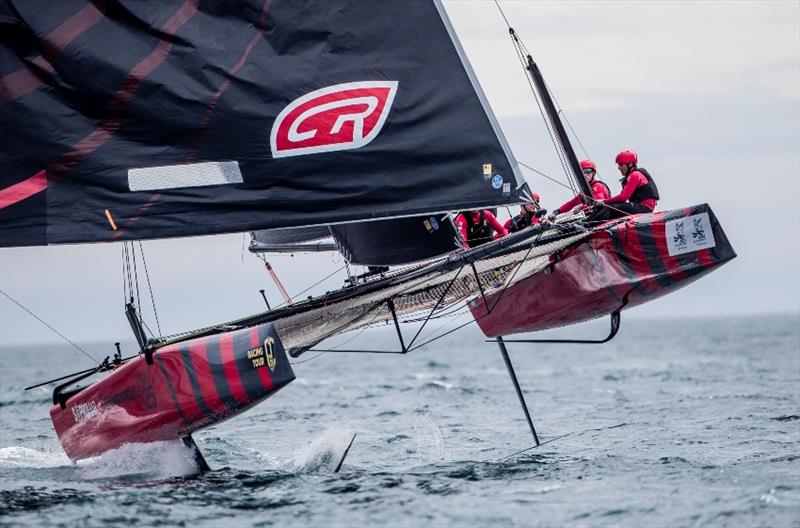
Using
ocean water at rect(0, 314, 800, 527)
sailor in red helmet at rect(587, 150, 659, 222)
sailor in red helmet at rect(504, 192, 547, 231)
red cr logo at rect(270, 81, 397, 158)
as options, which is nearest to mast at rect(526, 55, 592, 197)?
sailor in red helmet at rect(587, 150, 659, 222)

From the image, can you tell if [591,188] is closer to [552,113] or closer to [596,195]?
[596,195]

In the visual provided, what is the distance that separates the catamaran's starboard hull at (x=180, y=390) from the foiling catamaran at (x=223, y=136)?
15 millimetres

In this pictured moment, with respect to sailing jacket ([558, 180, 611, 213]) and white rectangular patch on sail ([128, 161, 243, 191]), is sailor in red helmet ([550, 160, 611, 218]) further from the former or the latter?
white rectangular patch on sail ([128, 161, 243, 191])

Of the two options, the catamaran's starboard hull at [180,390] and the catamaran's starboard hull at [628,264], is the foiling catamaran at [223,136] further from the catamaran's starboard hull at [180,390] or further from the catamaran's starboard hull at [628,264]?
the catamaran's starboard hull at [628,264]

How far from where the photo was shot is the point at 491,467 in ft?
32.5

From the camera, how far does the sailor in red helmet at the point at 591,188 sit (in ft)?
35.1

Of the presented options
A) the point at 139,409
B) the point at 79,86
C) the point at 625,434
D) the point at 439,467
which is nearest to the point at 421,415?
the point at 625,434

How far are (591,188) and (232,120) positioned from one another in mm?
3420

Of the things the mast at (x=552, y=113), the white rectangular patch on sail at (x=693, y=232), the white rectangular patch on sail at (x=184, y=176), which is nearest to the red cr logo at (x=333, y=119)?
the white rectangular patch on sail at (x=184, y=176)

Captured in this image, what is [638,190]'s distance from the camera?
10.3 m

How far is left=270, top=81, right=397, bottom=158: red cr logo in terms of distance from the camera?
9094 millimetres

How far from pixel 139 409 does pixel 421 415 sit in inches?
340

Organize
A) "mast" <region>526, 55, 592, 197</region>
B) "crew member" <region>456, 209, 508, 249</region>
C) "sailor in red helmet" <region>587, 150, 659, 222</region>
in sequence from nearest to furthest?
"mast" <region>526, 55, 592, 197</region> → "sailor in red helmet" <region>587, 150, 659, 222</region> → "crew member" <region>456, 209, 508, 249</region>

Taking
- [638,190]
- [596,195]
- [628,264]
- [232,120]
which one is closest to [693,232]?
[628,264]
